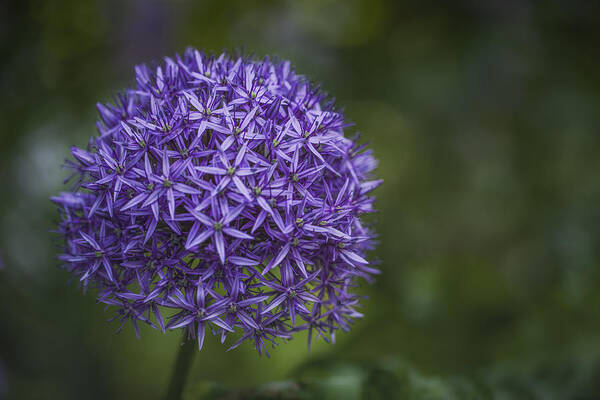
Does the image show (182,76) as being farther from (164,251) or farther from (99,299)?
(99,299)

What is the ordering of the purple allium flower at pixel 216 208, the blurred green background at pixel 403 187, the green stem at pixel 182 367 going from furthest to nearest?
the blurred green background at pixel 403 187 < the green stem at pixel 182 367 < the purple allium flower at pixel 216 208

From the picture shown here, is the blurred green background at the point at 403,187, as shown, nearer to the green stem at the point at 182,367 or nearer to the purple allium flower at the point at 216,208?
the green stem at the point at 182,367

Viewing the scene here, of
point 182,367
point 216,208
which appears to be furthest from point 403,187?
point 216,208

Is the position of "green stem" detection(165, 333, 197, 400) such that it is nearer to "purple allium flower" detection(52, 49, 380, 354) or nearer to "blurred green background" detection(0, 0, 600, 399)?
"purple allium flower" detection(52, 49, 380, 354)

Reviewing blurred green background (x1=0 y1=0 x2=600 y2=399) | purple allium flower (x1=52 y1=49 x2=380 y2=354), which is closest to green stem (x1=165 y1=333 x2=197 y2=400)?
purple allium flower (x1=52 y1=49 x2=380 y2=354)

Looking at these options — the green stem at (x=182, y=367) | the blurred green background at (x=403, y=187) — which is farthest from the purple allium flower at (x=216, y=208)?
the blurred green background at (x=403, y=187)

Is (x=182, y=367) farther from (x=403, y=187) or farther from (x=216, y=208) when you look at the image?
(x=403, y=187)
